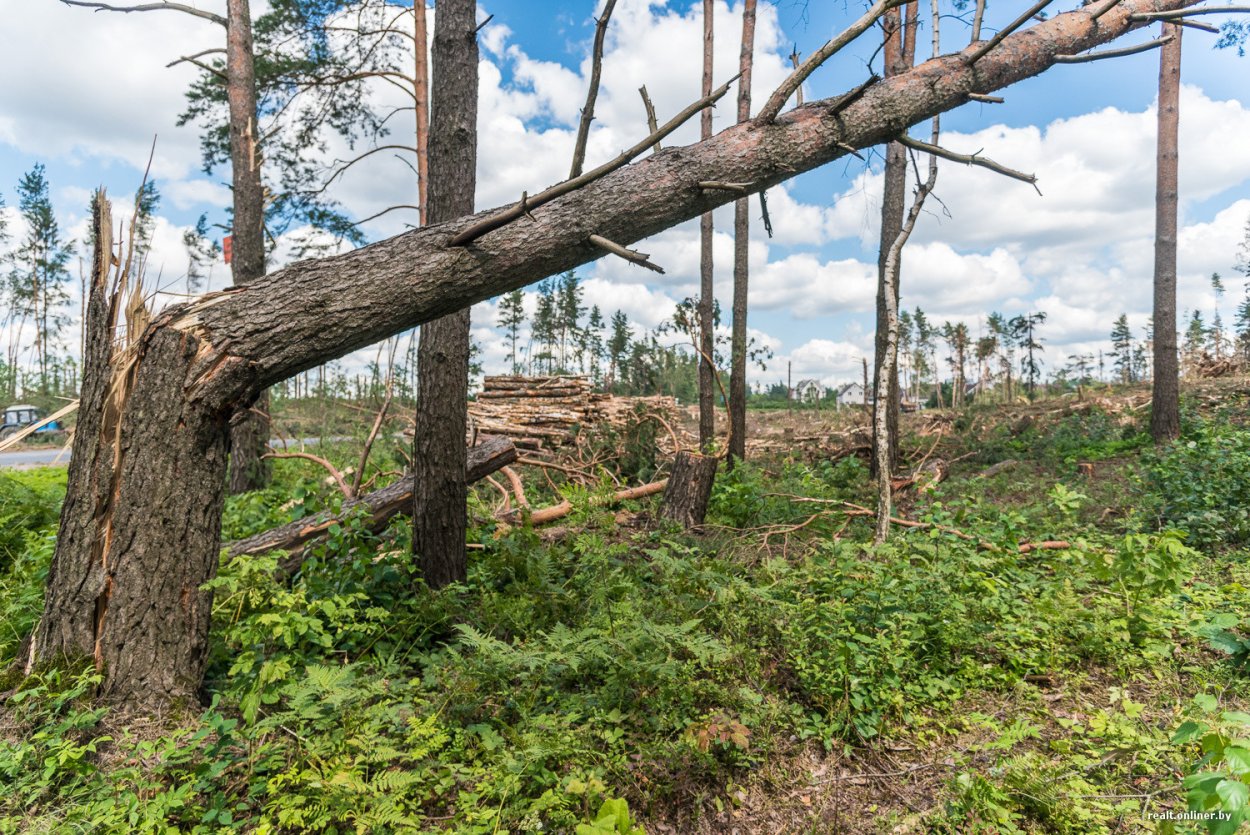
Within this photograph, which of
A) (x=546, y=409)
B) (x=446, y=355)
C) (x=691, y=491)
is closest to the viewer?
(x=446, y=355)

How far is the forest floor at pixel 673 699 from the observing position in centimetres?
254

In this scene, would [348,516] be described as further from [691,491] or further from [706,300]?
[706,300]

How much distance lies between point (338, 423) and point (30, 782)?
11.5 metres

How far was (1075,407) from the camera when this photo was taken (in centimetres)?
1455

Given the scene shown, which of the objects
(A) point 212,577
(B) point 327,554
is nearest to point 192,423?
(A) point 212,577

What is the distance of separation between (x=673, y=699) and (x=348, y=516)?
250cm

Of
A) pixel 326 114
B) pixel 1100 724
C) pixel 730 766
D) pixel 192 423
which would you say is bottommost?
pixel 730 766

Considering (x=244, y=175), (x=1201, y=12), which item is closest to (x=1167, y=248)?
(x=1201, y=12)

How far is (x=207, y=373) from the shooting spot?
312 cm

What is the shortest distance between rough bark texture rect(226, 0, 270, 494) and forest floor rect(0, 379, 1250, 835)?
3.24 metres

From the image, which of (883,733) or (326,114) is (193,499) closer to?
(883,733)

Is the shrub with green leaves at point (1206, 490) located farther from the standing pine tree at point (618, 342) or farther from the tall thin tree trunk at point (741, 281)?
the standing pine tree at point (618, 342)

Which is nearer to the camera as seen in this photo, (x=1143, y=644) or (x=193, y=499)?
(x=193, y=499)

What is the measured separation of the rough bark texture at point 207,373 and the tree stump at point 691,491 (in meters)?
4.06
